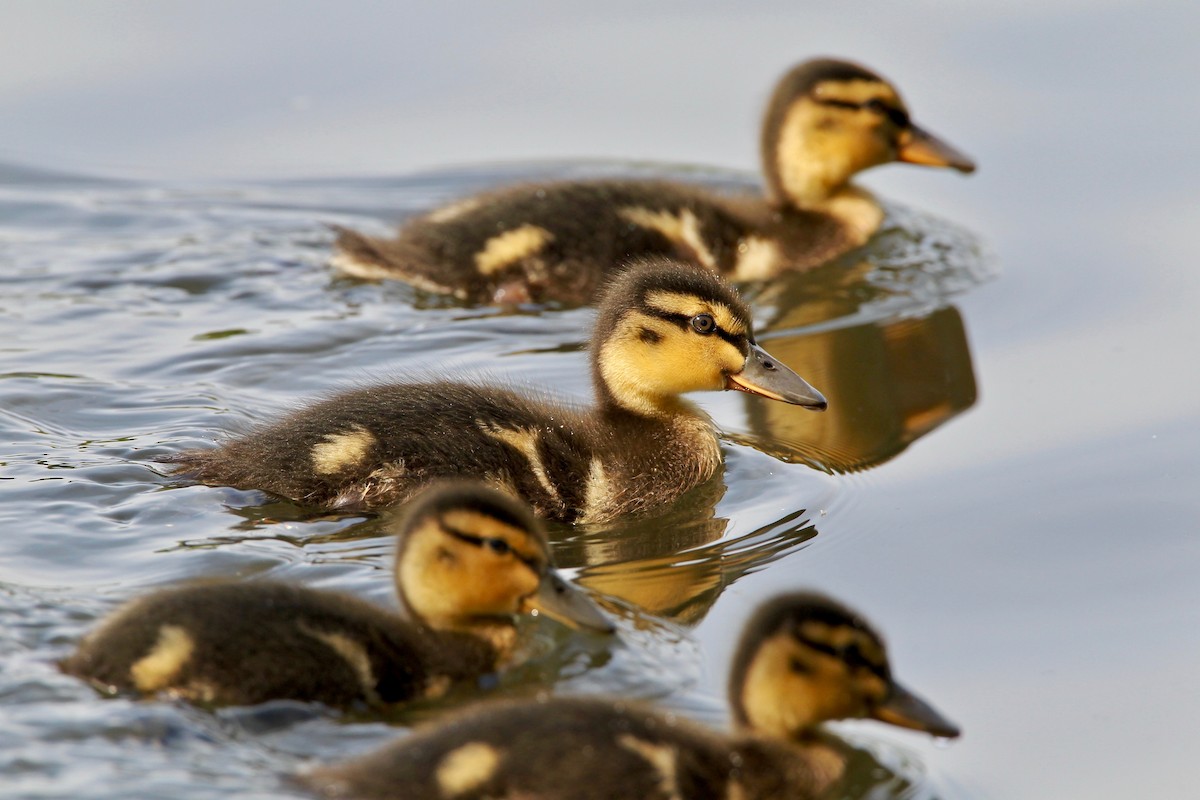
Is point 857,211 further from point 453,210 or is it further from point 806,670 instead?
point 806,670

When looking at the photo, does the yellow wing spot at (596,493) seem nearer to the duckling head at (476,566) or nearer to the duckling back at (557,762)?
the duckling head at (476,566)

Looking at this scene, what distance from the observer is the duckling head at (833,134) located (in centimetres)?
816

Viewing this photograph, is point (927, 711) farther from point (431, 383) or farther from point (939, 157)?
point (939, 157)

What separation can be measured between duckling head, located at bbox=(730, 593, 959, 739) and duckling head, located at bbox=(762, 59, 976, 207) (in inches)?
175

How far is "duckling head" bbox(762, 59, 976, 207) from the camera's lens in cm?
816

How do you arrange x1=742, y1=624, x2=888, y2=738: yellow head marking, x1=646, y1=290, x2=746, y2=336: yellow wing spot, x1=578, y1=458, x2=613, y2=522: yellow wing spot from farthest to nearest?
x1=646, y1=290, x2=746, y2=336: yellow wing spot
x1=578, y1=458, x2=613, y2=522: yellow wing spot
x1=742, y1=624, x2=888, y2=738: yellow head marking

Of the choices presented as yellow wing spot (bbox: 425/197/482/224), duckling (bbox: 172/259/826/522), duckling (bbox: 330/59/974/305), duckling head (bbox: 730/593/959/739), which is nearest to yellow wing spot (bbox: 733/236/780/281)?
duckling (bbox: 330/59/974/305)

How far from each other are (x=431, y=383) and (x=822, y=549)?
125 cm

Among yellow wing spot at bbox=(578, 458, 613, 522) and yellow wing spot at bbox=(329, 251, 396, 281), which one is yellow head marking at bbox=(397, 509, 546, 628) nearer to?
yellow wing spot at bbox=(578, 458, 613, 522)

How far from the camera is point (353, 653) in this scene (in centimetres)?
427

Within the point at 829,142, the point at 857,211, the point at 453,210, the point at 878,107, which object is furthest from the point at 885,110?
the point at 453,210

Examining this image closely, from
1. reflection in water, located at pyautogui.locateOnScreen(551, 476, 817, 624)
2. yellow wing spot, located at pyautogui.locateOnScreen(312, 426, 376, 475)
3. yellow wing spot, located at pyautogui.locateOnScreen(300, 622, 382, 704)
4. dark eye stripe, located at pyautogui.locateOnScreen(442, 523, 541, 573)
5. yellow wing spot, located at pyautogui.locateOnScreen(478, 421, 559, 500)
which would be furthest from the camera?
yellow wing spot, located at pyautogui.locateOnScreen(478, 421, 559, 500)

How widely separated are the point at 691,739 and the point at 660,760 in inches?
A: 4.5

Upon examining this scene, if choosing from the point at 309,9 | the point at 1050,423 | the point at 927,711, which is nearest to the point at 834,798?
the point at 927,711
